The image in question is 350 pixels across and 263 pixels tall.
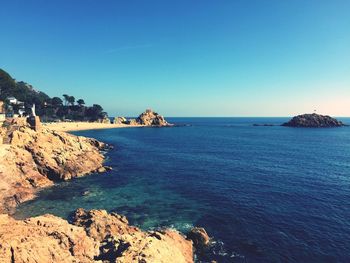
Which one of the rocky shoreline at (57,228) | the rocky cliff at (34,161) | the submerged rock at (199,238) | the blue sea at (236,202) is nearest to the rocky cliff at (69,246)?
the rocky shoreline at (57,228)

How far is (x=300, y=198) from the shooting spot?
52.5m

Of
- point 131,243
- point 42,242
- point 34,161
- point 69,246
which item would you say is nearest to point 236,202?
point 131,243

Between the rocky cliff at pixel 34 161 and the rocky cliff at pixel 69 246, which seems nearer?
the rocky cliff at pixel 69 246

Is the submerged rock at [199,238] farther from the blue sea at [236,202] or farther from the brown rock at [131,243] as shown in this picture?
the brown rock at [131,243]

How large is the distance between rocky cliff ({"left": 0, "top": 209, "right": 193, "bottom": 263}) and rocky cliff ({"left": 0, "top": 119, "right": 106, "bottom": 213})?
29.6 meters

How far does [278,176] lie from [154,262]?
2200 inches

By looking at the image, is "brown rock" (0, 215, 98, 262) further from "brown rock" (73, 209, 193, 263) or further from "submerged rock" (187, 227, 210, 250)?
"submerged rock" (187, 227, 210, 250)

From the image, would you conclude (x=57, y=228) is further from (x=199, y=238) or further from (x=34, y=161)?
(x=34, y=161)

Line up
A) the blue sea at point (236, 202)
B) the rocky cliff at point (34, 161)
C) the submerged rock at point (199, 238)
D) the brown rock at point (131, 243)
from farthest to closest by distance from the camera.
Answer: the rocky cliff at point (34, 161)
the blue sea at point (236, 202)
the submerged rock at point (199, 238)
the brown rock at point (131, 243)

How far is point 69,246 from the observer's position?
75.1ft

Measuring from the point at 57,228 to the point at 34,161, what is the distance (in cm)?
4827

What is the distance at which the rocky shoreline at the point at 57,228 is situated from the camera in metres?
20.9

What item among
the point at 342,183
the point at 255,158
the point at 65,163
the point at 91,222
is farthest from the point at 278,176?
the point at 65,163

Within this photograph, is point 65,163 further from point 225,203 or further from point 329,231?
point 329,231
